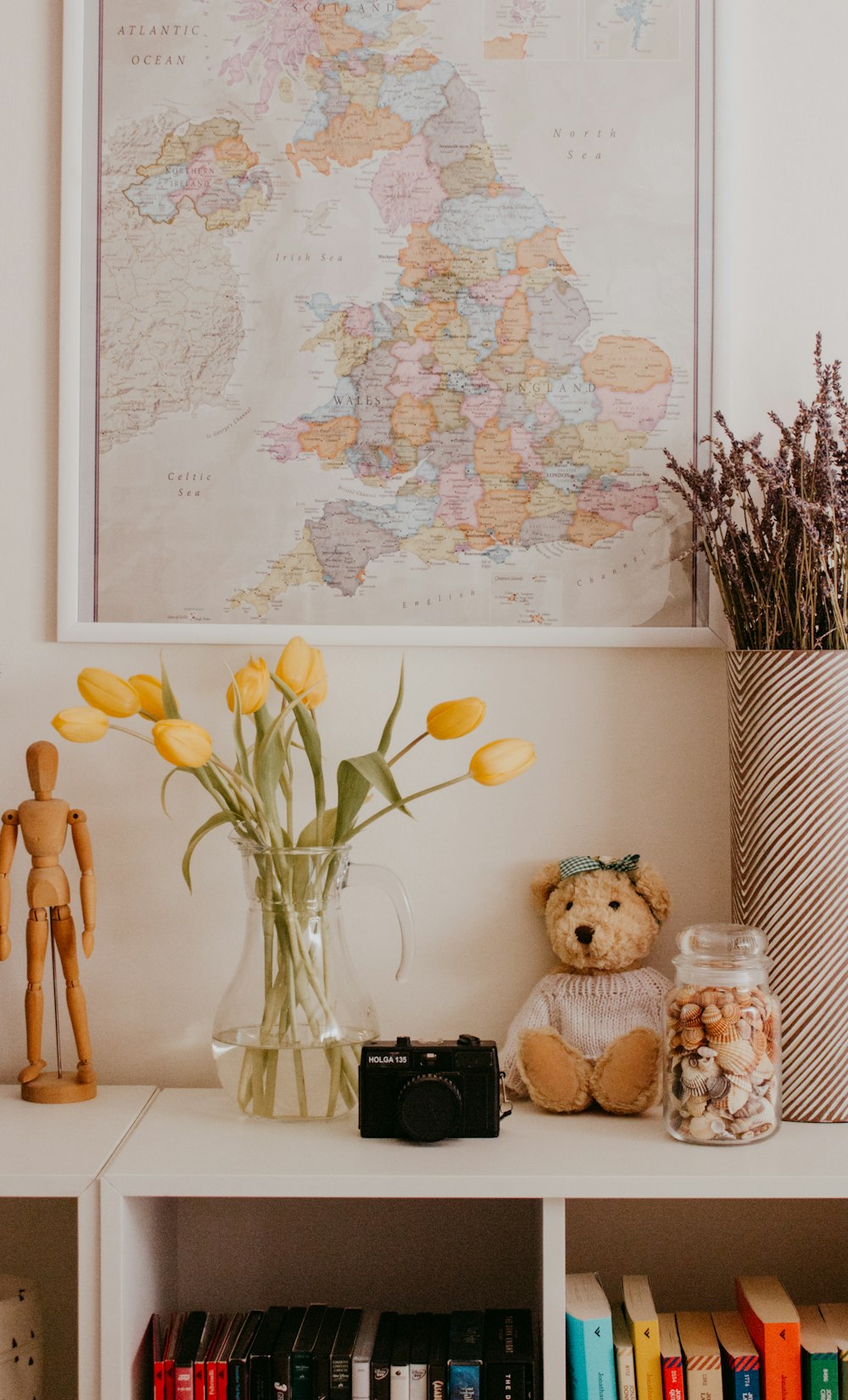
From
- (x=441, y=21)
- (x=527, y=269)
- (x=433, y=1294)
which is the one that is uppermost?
(x=441, y=21)

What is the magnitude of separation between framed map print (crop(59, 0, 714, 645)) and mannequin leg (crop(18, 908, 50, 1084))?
336 mm

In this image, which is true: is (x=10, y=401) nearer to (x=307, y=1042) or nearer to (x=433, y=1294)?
(x=307, y=1042)

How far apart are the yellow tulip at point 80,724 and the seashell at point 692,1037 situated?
65cm

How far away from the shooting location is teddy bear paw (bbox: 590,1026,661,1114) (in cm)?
121

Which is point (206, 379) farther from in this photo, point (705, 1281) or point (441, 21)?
point (705, 1281)

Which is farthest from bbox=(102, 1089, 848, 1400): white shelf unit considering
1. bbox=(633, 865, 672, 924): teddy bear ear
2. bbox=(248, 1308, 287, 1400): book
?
bbox=(633, 865, 672, 924): teddy bear ear

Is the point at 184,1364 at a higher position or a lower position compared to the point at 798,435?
lower

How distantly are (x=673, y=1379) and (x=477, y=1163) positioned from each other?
28 cm

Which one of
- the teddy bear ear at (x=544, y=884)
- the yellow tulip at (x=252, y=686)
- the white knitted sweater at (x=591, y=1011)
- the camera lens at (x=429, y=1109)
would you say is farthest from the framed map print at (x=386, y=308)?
the camera lens at (x=429, y=1109)

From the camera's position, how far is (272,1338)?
117cm

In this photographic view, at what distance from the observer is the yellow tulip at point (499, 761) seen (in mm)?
1175

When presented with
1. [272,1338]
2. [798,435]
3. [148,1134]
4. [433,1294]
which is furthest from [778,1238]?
[798,435]

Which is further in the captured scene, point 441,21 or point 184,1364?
point 441,21

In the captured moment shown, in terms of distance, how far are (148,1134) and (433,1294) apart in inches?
17.0
